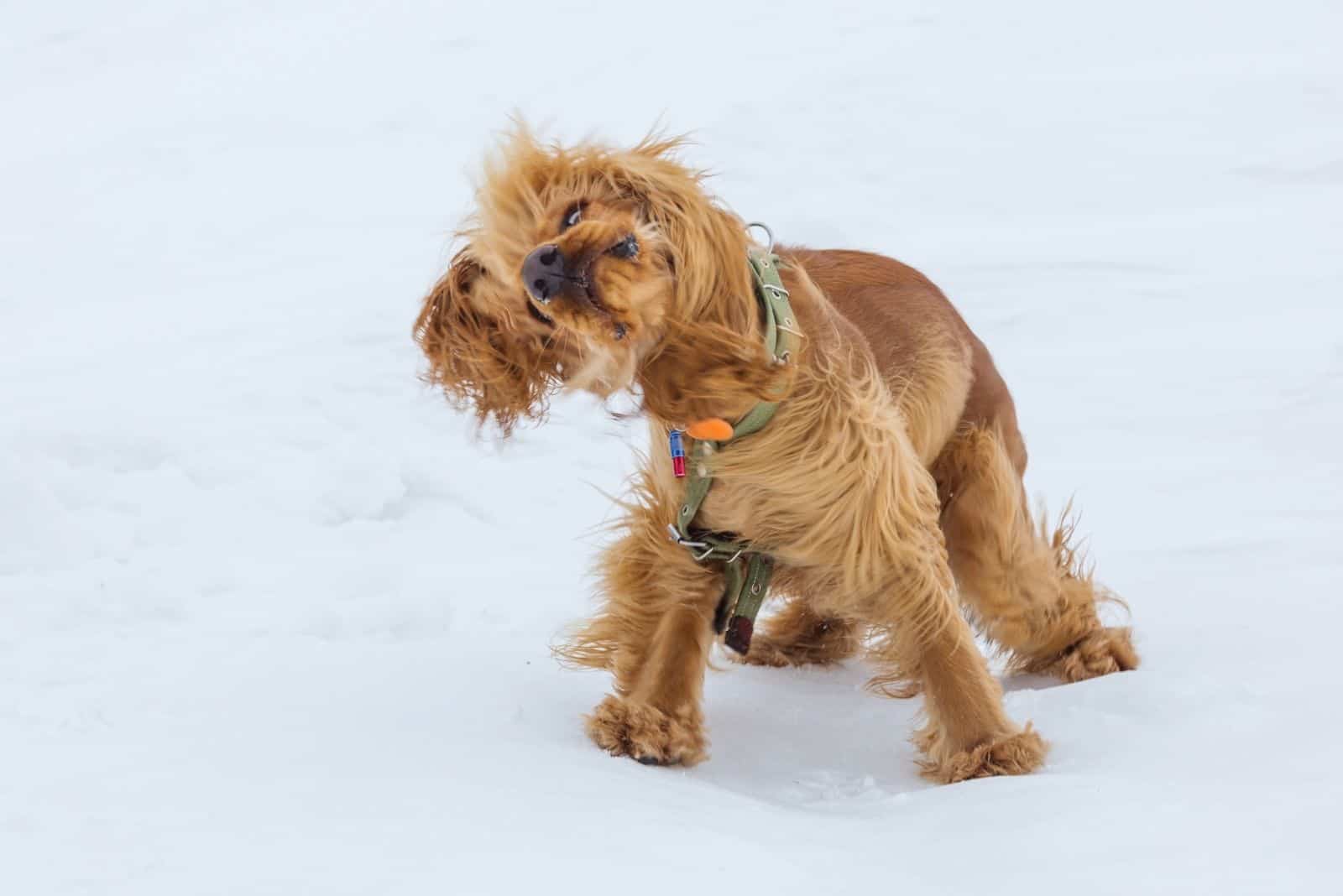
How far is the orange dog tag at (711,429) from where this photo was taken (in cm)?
285

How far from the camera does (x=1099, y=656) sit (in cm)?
361

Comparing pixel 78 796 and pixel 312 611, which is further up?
pixel 78 796

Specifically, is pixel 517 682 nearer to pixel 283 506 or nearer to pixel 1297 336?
pixel 283 506

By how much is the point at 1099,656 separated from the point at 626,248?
66.1 inches

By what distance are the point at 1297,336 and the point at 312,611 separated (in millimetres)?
4100

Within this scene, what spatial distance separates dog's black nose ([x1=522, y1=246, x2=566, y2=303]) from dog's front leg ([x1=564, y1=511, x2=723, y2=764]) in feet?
2.50

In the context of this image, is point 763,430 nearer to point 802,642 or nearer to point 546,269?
point 546,269

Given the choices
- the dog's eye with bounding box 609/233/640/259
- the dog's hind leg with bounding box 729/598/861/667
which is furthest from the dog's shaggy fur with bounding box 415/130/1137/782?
the dog's hind leg with bounding box 729/598/861/667

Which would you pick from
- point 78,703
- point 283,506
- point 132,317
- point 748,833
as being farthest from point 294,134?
point 748,833

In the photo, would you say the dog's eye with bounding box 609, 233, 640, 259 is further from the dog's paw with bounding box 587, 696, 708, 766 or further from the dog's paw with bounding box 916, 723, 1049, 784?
the dog's paw with bounding box 916, 723, 1049, 784

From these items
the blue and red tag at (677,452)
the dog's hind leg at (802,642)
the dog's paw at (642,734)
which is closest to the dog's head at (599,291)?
the blue and red tag at (677,452)

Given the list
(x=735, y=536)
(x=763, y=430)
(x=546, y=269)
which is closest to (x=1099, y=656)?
(x=735, y=536)

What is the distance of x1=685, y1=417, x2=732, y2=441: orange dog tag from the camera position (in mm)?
→ 2846

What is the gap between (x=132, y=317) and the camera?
6.57 meters
